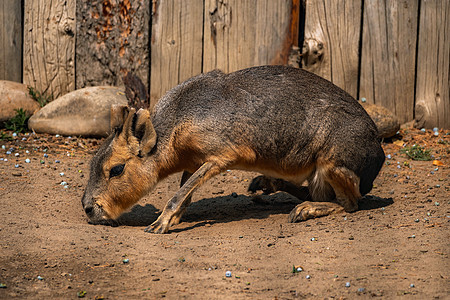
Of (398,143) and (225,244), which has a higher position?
(398,143)

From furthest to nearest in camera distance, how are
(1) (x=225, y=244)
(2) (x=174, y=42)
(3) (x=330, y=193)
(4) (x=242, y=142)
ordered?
(2) (x=174, y=42) < (3) (x=330, y=193) < (4) (x=242, y=142) < (1) (x=225, y=244)

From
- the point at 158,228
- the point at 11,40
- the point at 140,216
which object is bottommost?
the point at 140,216

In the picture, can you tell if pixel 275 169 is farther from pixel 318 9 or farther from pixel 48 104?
pixel 48 104

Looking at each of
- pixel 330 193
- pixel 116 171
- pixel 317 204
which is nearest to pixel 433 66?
Answer: pixel 330 193

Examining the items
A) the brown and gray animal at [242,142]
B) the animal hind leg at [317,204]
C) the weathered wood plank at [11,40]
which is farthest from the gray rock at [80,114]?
the animal hind leg at [317,204]

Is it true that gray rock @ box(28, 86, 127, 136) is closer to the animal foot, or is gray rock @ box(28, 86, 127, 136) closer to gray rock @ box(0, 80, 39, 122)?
gray rock @ box(0, 80, 39, 122)

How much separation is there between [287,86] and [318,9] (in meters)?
2.34

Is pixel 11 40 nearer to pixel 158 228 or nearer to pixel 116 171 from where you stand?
pixel 116 171

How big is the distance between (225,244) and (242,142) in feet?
3.48

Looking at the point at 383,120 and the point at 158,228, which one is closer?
the point at 158,228

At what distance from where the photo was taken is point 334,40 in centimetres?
727

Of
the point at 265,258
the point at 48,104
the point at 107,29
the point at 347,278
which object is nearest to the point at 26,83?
the point at 48,104

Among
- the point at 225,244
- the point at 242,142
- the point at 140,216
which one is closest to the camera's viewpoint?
the point at 225,244

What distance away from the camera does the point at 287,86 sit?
528cm
